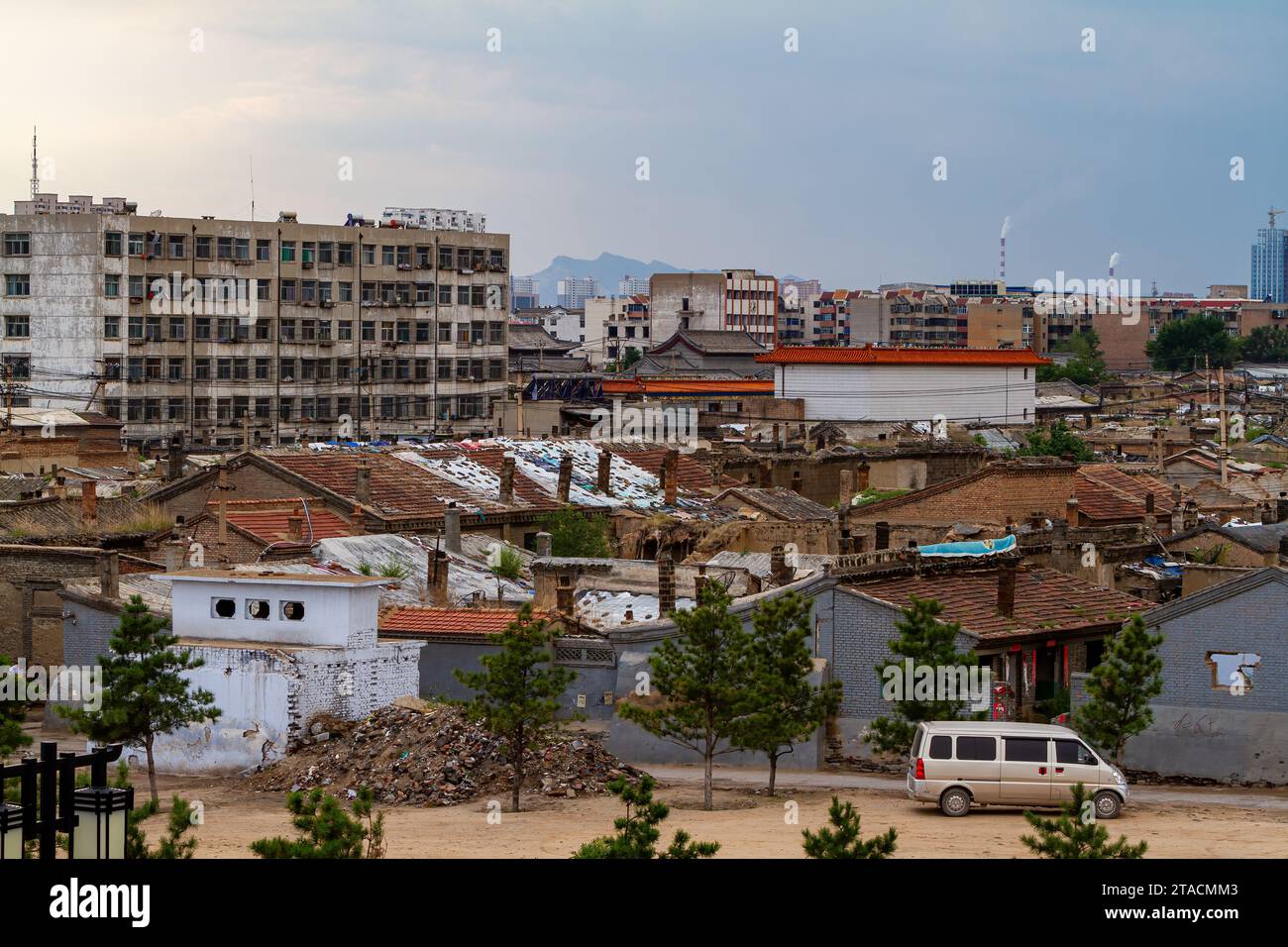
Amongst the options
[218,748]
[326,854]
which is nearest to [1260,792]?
[218,748]

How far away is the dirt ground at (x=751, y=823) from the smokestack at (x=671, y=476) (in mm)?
24112

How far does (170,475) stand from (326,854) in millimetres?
39586

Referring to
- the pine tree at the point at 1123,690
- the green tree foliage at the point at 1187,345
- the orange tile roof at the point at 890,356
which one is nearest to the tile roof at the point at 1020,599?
the pine tree at the point at 1123,690

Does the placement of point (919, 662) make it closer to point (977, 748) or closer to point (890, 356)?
point (977, 748)

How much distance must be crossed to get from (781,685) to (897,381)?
5536cm

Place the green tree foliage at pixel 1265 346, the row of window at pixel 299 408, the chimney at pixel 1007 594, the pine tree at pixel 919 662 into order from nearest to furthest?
the pine tree at pixel 919 662 → the chimney at pixel 1007 594 → the row of window at pixel 299 408 → the green tree foliage at pixel 1265 346

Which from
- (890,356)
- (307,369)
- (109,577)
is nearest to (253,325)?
(307,369)

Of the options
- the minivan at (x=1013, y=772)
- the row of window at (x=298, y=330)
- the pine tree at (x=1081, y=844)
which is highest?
the row of window at (x=298, y=330)

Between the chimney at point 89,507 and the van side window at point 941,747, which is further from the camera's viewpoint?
the chimney at point 89,507

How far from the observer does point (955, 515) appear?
5384 cm

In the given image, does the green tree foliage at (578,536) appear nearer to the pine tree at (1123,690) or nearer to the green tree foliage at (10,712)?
the pine tree at (1123,690)

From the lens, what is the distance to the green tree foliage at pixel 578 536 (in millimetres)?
47406

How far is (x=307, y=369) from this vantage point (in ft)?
316
